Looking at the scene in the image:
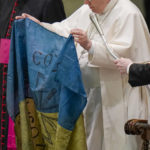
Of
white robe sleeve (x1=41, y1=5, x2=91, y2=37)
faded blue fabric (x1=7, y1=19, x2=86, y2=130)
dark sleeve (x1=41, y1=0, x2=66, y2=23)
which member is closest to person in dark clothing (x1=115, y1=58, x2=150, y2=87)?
faded blue fabric (x1=7, y1=19, x2=86, y2=130)

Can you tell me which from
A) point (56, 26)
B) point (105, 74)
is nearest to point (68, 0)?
point (56, 26)

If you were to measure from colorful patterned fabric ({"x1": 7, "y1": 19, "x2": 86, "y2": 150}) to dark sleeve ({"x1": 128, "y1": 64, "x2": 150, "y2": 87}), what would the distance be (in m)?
0.33

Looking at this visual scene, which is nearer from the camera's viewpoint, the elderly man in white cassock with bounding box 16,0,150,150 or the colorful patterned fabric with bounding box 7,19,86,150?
the colorful patterned fabric with bounding box 7,19,86,150

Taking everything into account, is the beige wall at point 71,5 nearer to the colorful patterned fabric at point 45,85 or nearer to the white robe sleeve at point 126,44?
the white robe sleeve at point 126,44

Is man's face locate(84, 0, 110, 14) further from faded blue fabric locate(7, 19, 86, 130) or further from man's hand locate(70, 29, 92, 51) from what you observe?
faded blue fabric locate(7, 19, 86, 130)

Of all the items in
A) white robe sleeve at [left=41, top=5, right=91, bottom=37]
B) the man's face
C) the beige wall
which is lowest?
white robe sleeve at [left=41, top=5, right=91, bottom=37]

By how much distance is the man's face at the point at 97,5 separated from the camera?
3.58 meters

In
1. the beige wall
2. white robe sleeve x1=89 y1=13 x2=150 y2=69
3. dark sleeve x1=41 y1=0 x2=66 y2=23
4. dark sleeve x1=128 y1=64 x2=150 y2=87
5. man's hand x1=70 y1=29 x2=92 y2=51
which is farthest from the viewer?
the beige wall

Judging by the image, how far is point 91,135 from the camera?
12.4 ft

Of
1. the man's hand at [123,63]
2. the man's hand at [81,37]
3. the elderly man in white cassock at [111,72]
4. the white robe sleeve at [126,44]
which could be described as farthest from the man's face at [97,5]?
the man's hand at [123,63]

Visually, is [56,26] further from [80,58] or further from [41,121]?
[41,121]

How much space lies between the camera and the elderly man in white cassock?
347cm

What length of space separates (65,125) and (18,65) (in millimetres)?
533

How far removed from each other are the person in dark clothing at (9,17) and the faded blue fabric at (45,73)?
49 cm
